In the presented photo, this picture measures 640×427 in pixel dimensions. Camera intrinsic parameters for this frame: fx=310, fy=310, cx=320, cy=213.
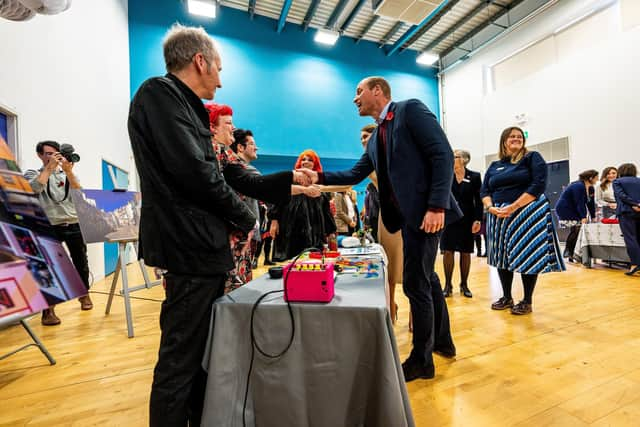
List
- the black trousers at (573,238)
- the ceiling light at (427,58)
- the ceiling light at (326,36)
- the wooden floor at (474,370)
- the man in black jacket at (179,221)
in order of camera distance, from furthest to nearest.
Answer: the ceiling light at (427,58) < the ceiling light at (326,36) < the black trousers at (573,238) < the wooden floor at (474,370) < the man in black jacket at (179,221)

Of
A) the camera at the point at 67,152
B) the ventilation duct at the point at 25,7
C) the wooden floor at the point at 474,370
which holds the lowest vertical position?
the wooden floor at the point at 474,370

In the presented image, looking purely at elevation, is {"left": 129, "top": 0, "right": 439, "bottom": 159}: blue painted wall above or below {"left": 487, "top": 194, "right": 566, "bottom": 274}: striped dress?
above

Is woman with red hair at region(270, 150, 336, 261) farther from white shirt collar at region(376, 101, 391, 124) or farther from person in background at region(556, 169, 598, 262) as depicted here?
person in background at region(556, 169, 598, 262)

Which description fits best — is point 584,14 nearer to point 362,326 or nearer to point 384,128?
point 384,128

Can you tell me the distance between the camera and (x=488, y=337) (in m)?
2.03

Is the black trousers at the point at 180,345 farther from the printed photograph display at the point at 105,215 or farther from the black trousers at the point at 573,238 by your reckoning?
the black trousers at the point at 573,238

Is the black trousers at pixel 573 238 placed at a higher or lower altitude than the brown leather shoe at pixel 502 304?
higher

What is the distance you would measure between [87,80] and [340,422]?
212 inches

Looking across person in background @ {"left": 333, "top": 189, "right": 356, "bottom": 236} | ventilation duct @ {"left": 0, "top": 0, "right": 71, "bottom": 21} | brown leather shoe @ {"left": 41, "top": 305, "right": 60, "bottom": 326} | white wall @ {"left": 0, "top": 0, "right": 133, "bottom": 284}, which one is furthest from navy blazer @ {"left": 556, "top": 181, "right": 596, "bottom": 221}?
white wall @ {"left": 0, "top": 0, "right": 133, "bottom": 284}

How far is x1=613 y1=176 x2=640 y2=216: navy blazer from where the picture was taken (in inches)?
148

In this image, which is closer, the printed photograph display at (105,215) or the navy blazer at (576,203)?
the printed photograph display at (105,215)

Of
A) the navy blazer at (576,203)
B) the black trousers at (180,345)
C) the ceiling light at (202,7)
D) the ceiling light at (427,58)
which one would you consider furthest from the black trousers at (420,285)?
the ceiling light at (427,58)

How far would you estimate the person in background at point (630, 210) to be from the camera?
377 cm

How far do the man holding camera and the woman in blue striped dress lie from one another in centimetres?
352
